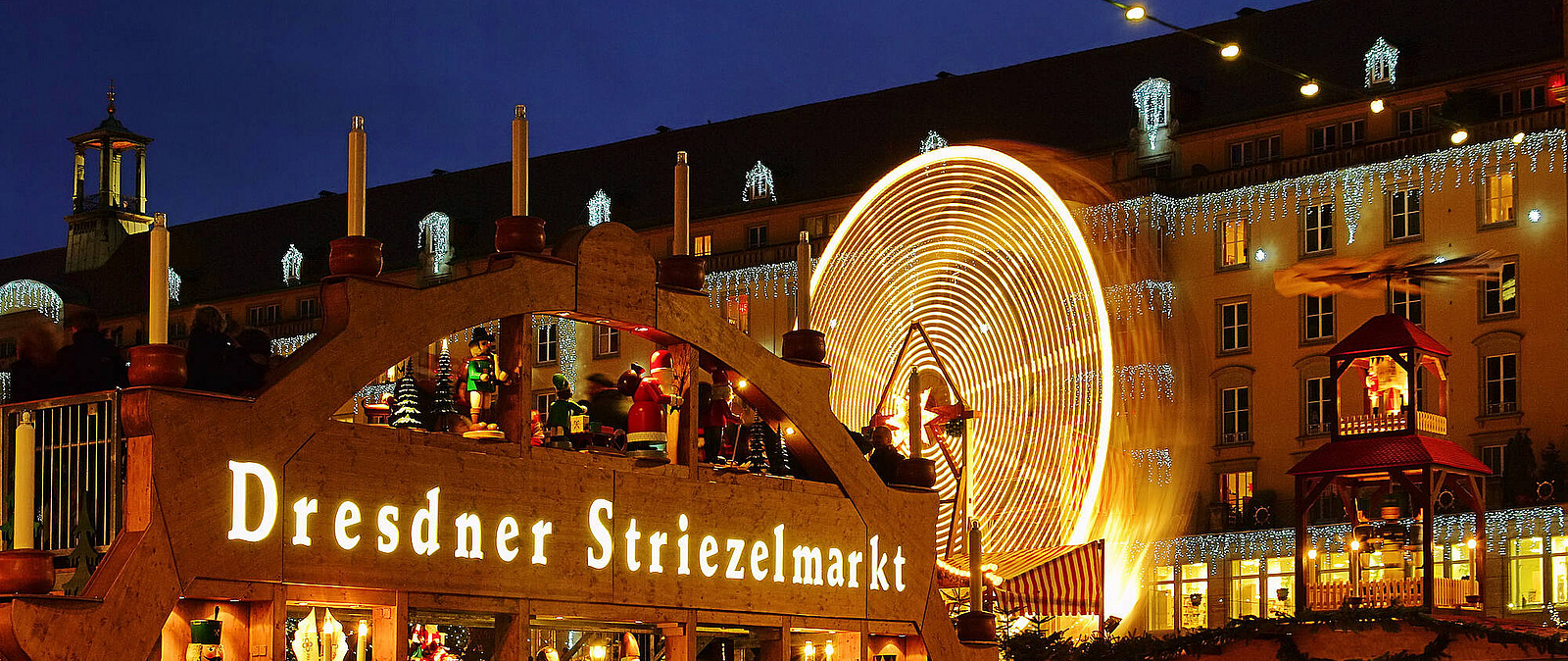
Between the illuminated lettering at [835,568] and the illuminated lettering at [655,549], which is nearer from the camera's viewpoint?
the illuminated lettering at [655,549]

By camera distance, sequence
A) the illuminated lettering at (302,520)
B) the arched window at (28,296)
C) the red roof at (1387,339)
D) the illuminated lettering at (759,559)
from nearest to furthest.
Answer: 1. the illuminated lettering at (302,520)
2. the illuminated lettering at (759,559)
3. the red roof at (1387,339)
4. the arched window at (28,296)

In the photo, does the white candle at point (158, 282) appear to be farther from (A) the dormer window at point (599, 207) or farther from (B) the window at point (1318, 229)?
(A) the dormer window at point (599, 207)

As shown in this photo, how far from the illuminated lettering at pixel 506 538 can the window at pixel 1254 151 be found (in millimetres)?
45488

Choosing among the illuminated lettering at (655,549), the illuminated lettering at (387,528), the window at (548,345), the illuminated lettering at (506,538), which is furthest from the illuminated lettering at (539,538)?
the window at (548,345)

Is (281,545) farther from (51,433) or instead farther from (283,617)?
(51,433)

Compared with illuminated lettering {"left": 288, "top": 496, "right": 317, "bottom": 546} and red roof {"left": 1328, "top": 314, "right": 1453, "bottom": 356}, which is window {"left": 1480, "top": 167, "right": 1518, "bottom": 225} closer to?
red roof {"left": 1328, "top": 314, "right": 1453, "bottom": 356}

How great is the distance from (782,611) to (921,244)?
18921 mm

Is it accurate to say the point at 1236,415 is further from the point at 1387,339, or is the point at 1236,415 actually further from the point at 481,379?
the point at 481,379

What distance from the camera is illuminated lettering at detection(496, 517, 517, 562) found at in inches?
420

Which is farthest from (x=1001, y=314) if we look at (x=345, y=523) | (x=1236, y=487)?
(x=1236, y=487)

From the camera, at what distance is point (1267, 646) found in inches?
1172

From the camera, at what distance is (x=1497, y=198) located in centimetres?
4962

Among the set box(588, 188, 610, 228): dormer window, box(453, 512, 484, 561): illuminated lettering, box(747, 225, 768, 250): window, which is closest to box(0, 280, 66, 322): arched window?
box(588, 188, 610, 228): dormer window

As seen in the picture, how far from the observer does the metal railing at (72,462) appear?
32.4ft
